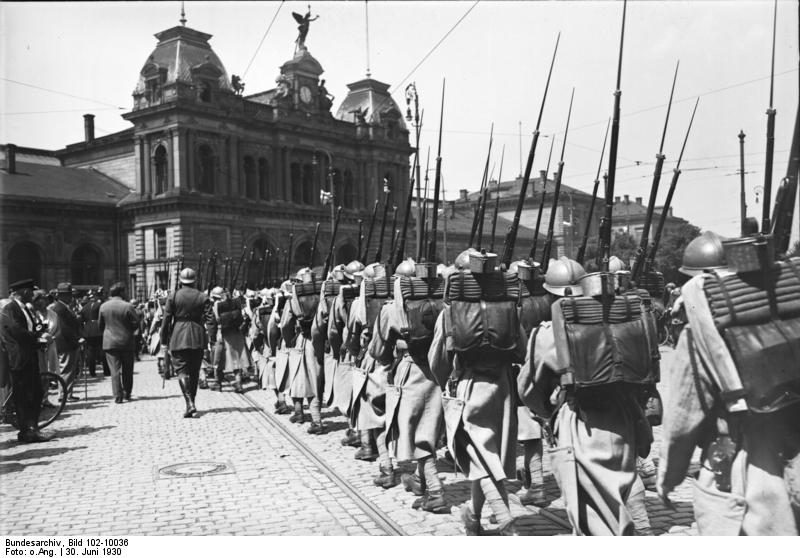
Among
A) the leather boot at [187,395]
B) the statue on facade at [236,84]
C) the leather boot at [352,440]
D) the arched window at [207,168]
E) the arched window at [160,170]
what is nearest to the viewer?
the leather boot at [352,440]

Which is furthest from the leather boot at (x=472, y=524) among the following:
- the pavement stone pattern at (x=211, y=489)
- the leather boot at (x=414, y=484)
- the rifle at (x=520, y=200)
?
the rifle at (x=520, y=200)

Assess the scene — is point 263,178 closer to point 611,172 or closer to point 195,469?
point 195,469

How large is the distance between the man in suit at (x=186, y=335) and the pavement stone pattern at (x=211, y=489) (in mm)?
600

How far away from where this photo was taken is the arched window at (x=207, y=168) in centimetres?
4759

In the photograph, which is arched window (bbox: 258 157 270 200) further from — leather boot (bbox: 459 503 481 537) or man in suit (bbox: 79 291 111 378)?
leather boot (bbox: 459 503 481 537)

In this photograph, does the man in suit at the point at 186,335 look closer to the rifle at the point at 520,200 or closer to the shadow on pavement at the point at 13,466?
the shadow on pavement at the point at 13,466

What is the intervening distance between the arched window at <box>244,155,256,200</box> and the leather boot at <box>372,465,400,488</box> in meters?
45.6

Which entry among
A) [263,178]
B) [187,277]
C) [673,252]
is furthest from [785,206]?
[263,178]

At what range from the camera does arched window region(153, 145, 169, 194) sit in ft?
153

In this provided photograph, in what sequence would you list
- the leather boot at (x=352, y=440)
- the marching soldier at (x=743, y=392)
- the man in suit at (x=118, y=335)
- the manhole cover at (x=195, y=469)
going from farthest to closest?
the man in suit at (x=118, y=335), the leather boot at (x=352, y=440), the manhole cover at (x=195, y=469), the marching soldier at (x=743, y=392)

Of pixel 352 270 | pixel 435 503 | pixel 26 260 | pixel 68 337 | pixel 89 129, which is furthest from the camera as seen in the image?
pixel 89 129

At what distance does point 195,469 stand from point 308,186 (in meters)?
48.3

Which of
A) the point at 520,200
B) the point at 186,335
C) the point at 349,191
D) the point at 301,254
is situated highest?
the point at 349,191

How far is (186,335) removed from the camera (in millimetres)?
11484
